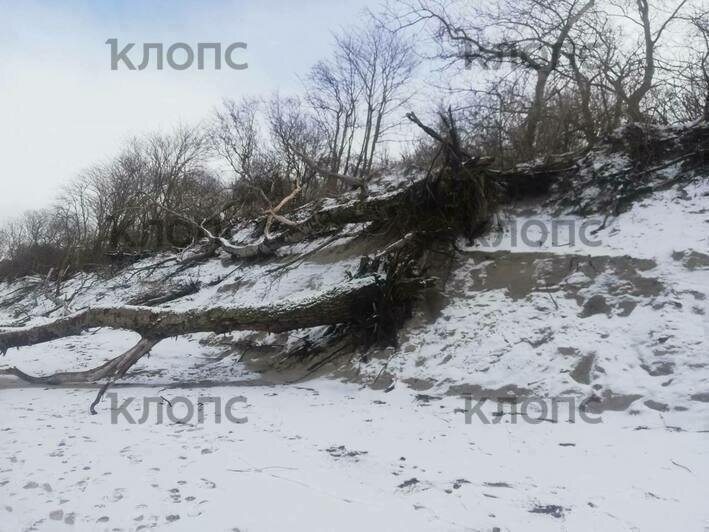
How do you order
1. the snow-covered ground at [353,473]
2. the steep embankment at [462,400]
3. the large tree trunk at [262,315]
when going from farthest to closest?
the large tree trunk at [262,315]
the steep embankment at [462,400]
the snow-covered ground at [353,473]

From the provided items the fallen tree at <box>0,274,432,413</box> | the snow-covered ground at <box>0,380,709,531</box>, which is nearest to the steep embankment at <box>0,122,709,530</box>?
the snow-covered ground at <box>0,380,709,531</box>

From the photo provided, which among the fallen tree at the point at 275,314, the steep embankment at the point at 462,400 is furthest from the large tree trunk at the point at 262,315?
the steep embankment at the point at 462,400

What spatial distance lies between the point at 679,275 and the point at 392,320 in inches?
126

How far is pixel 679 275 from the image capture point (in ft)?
16.6


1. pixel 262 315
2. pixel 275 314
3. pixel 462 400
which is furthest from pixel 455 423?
pixel 262 315

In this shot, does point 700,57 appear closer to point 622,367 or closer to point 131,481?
point 622,367

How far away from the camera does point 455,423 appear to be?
157 inches

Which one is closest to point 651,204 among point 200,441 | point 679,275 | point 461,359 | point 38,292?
point 679,275

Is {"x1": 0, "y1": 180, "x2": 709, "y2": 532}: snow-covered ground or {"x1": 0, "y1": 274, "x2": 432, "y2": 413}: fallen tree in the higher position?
{"x1": 0, "y1": 274, "x2": 432, "y2": 413}: fallen tree

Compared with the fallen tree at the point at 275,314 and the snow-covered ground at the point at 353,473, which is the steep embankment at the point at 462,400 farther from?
the fallen tree at the point at 275,314

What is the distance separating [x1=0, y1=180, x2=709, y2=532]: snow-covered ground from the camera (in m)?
2.63

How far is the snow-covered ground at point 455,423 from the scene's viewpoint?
8.64 ft

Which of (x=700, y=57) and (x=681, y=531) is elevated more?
(x=700, y=57)

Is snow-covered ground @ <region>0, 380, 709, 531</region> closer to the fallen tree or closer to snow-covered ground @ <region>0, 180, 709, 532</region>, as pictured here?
snow-covered ground @ <region>0, 180, 709, 532</region>
